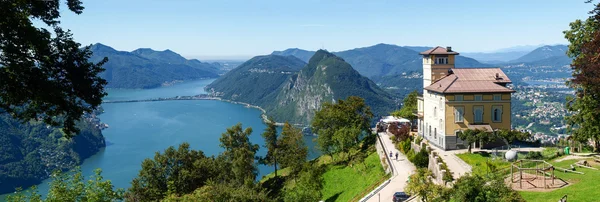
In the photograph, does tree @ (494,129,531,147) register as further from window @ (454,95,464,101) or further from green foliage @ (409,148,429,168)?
green foliage @ (409,148,429,168)

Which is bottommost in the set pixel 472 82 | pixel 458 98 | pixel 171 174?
pixel 171 174

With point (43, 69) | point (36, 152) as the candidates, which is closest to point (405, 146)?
point (43, 69)

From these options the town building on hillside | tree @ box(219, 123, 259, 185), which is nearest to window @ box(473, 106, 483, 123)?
the town building on hillside

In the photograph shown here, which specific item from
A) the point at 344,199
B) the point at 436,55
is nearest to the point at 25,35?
the point at 344,199

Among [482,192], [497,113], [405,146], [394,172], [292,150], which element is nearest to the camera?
[482,192]

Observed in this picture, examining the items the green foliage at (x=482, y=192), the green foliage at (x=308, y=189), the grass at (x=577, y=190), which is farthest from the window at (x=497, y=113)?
the green foliage at (x=482, y=192)

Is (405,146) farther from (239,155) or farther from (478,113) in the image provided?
(239,155)

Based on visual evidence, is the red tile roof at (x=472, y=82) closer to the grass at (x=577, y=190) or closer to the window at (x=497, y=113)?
the window at (x=497, y=113)

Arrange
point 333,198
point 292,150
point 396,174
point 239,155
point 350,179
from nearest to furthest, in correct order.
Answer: point 396,174 → point 333,198 → point 350,179 → point 239,155 → point 292,150
